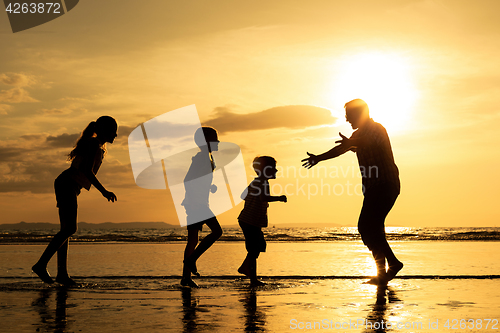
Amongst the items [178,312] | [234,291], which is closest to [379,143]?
[234,291]

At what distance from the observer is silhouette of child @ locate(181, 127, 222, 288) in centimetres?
591

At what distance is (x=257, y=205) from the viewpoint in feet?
20.6

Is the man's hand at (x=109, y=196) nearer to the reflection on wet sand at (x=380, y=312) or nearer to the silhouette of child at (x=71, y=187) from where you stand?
the silhouette of child at (x=71, y=187)

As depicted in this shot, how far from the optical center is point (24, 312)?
12.9 feet

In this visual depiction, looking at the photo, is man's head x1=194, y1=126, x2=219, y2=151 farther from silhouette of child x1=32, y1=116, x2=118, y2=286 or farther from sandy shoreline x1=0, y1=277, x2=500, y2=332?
sandy shoreline x1=0, y1=277, x2=500, y2=332

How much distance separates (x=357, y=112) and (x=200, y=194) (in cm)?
219

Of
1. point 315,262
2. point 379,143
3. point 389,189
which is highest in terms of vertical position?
point 379,143

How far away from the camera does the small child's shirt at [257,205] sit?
623 cm

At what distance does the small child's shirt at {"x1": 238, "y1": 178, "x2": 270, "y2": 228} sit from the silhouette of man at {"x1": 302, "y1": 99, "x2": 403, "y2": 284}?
1090 mm

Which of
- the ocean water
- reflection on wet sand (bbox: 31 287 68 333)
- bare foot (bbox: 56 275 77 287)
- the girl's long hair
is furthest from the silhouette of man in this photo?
the ocean water

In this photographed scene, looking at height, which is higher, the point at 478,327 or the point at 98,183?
the point at 98,183

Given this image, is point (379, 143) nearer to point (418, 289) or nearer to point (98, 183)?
point (418, 289)

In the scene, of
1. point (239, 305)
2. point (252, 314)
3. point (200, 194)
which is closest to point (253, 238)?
point (200, 194)

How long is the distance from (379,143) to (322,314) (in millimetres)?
2372
